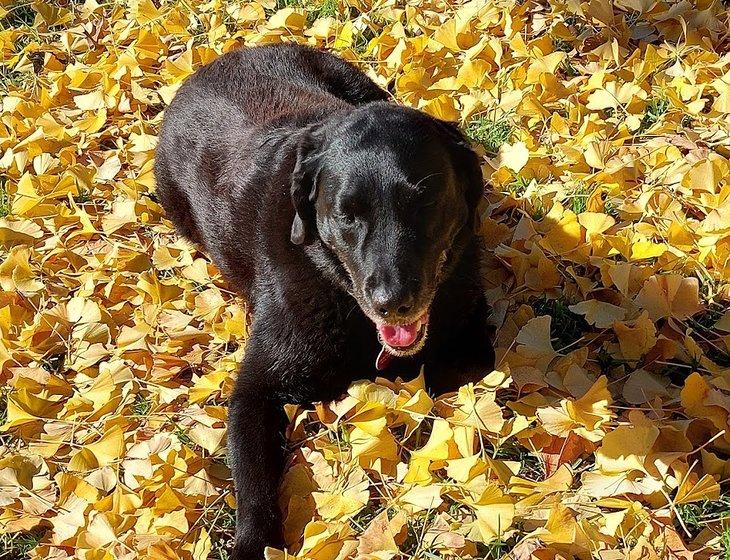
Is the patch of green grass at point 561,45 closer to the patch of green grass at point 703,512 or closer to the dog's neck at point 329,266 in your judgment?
the dog's neck at point 329,266

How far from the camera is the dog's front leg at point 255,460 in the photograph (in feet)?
8.80

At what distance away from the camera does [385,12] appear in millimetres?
4906

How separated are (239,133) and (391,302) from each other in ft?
4.56

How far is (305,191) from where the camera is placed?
2992mm

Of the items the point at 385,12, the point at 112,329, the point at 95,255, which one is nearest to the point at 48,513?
the point at 112,329

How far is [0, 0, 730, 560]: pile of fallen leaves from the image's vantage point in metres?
2.58

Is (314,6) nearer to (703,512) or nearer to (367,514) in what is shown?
(367,514)

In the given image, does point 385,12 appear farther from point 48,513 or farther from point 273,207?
point 48,513

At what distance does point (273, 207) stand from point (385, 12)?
2091 mm

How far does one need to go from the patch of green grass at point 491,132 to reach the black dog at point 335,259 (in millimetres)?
770

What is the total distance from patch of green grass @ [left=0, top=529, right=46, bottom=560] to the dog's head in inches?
50.1

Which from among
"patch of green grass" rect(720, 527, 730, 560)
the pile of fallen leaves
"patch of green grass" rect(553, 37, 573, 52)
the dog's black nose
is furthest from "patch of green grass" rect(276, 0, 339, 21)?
"patch of green grass" rect(720, 527, 730, 560)

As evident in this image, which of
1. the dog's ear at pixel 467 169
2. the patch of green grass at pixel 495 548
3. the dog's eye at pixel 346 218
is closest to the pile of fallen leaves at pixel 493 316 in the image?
the patch of green grass at pixel 495 548

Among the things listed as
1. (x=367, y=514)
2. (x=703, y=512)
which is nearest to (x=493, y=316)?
(x=367, y=514)
